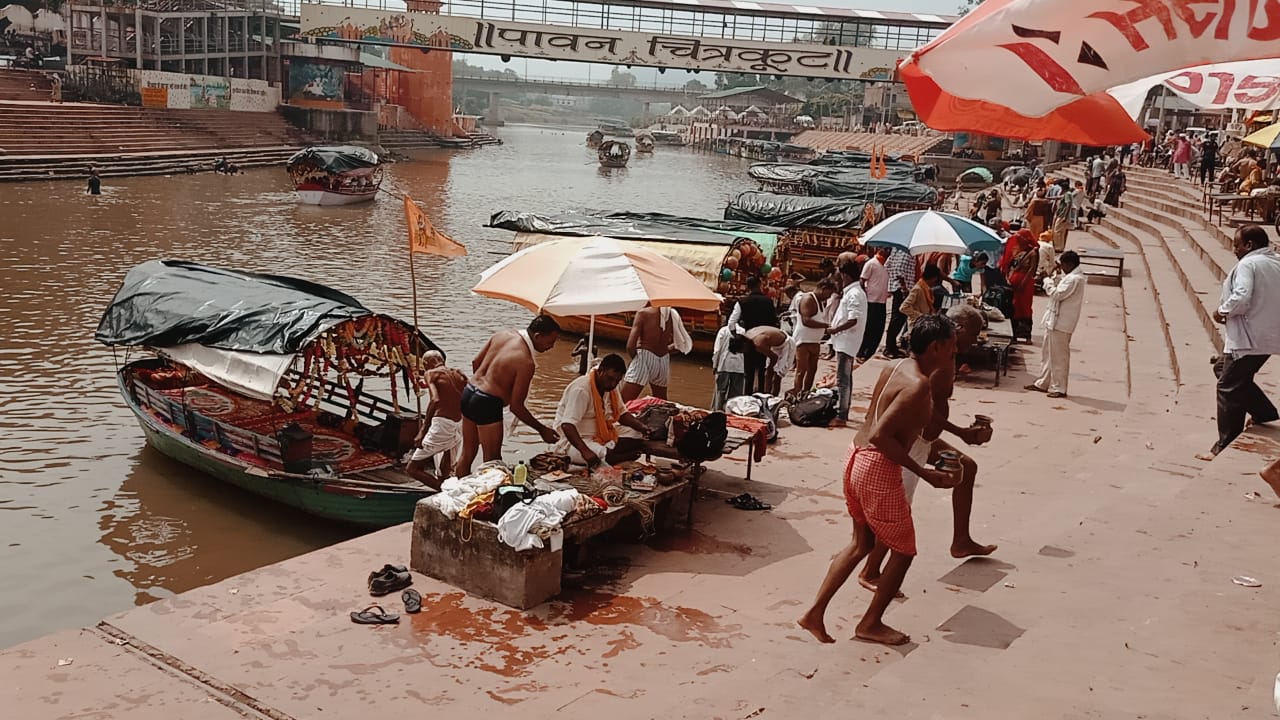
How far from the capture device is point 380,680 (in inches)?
216

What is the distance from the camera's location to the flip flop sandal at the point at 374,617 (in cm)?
612

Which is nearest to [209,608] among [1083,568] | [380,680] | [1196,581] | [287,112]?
[380,680]

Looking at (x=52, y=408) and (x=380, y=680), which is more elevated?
(x=380, y=680)

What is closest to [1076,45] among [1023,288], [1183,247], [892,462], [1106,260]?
[892,462]

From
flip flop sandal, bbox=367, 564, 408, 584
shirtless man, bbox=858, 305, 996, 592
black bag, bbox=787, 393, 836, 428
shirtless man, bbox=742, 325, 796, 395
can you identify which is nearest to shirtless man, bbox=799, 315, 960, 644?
shirtless man, bbox=858, 305, 996, 592

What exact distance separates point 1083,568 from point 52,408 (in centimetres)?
1134

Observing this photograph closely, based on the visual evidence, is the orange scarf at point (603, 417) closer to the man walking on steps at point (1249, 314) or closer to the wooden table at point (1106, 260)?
the man walking on steps at point (1249, 314)

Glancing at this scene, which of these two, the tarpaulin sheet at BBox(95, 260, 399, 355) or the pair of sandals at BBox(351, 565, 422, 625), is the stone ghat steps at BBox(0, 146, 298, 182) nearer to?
the tarpaulin sheet at BBox(95, 260, 399, 355)

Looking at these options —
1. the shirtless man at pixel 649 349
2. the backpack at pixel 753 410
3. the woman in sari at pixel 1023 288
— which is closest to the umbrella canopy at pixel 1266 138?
the woman in sari at pixel 1023 288

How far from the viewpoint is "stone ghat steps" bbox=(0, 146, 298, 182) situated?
3509 cm

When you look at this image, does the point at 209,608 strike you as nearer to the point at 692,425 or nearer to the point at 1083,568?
the point at 692,425

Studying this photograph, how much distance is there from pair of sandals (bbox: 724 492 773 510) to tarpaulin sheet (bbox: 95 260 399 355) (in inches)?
154

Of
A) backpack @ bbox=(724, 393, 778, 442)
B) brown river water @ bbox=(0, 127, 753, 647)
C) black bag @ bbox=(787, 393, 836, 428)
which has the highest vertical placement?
backpack @ bbox=(724, 393, 778, 442)

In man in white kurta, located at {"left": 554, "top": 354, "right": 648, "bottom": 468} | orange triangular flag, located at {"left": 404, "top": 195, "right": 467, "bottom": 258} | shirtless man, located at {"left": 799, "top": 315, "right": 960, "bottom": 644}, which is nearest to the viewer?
shirtless man, located at {"left": 799, "top": 315, "right": 960, "bottom": 644}
